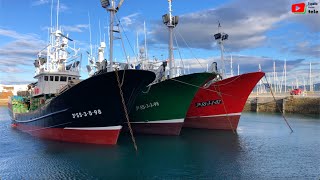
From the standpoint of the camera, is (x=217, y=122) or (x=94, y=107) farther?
(x=217, y=122)

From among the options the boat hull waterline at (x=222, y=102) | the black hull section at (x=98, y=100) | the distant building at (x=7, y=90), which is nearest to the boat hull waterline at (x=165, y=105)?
the boat hull waterline at (x=222, y=102)

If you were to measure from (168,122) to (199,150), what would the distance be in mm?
4885

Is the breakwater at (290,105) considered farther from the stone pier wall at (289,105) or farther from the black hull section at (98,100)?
the black hull section at (98,100)

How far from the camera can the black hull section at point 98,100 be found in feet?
50.4

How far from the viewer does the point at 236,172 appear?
1212cm

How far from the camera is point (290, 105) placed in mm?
49312

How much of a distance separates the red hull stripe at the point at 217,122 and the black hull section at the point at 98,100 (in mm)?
9618

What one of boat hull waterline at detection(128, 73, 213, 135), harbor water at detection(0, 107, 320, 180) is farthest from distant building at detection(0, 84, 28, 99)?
boat hull waterline at detection(128, 73, 213, 135)

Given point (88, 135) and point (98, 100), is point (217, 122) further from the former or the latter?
point (98, 100)

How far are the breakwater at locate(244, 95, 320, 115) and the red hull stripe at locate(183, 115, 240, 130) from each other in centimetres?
2101

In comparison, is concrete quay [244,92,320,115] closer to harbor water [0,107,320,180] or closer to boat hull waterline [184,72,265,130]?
boat hull waterline [184,72,265,130]

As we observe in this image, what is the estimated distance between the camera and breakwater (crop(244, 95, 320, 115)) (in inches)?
1832

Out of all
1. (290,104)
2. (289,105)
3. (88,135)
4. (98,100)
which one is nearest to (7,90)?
(289,105)

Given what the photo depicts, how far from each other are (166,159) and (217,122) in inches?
440
